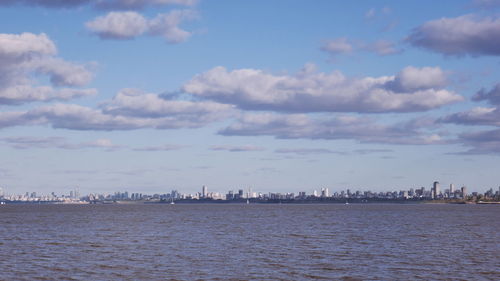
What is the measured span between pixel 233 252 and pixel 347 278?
68.7 feet

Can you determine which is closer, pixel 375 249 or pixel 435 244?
pixel 375 249

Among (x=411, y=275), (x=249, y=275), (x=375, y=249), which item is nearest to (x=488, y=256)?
(x=375, y=249)

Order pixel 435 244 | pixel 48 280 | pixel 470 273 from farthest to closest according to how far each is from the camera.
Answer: pixel 435 244 < pixel 470 273 < pixel 48 280

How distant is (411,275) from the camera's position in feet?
170

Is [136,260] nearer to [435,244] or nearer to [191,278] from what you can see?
[191,278]

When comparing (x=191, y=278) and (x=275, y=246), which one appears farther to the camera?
(x=275, y=246)

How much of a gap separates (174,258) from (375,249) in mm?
23125

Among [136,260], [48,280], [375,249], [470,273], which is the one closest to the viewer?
[48,280]

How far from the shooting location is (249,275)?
2025 inches

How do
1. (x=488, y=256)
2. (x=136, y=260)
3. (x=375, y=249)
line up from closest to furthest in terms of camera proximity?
(x=136, y=260), (x=488, y=256), (x=375, y=249)

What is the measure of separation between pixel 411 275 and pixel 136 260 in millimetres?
24633

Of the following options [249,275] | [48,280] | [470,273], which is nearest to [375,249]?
[470,273]

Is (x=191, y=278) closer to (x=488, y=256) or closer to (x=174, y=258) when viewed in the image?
(x=174, y=258)

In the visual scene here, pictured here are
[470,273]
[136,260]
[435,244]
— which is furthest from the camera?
[435,244]
